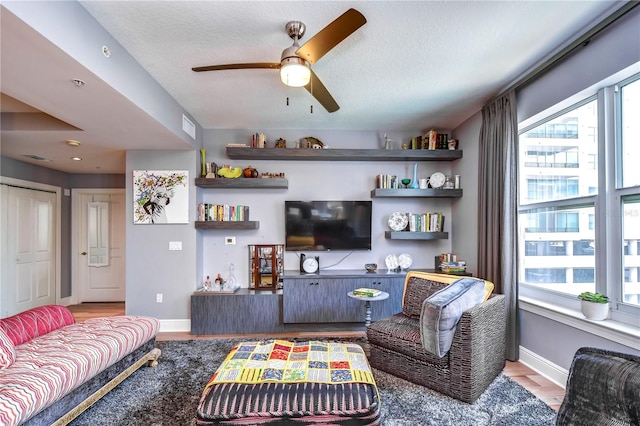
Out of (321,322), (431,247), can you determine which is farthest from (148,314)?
(431,247)

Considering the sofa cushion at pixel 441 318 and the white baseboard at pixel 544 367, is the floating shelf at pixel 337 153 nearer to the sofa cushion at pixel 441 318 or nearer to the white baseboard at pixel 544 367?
the sofa cushion at pixel 441 318

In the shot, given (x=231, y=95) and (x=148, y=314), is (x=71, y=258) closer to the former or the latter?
(x=148, y=314)

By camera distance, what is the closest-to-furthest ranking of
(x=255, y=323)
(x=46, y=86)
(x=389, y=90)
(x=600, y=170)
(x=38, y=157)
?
(x=46, y=86) → (x=600, y=170) → (x=389, y=90) → (x=255, y=323) → (x=38, y=157)

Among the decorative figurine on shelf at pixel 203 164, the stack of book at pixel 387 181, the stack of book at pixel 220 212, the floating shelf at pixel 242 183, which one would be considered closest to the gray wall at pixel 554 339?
the stack of book at pixel 387 181

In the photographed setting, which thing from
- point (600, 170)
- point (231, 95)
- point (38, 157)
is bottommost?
point (600, 170)

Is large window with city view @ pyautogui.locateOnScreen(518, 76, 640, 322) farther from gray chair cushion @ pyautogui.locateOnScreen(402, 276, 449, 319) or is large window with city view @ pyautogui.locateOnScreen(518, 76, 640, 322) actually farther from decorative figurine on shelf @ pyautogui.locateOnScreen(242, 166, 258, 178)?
decorative figurine on shelf @ pyautogui.locateOnScreen(242, 166, 258, 178)

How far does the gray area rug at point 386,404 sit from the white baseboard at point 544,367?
0.33 meters

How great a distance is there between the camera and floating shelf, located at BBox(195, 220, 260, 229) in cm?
395

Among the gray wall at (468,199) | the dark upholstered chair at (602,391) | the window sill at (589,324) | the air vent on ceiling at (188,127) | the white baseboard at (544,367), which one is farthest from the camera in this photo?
the gray wall at (468,199)

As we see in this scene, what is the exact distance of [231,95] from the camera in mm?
3148

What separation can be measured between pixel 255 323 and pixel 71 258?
4.01 metres

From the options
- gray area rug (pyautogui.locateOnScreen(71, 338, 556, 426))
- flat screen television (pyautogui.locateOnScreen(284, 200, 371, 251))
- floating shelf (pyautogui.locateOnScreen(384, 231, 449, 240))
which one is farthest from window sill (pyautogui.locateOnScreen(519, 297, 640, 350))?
flat screen television (pyautogui.locateOnScreen(284, 200, 371, 251))

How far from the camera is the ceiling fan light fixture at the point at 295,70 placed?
1.95m

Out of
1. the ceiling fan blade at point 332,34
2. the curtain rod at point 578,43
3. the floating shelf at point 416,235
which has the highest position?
the curtain rod at point 578,43
